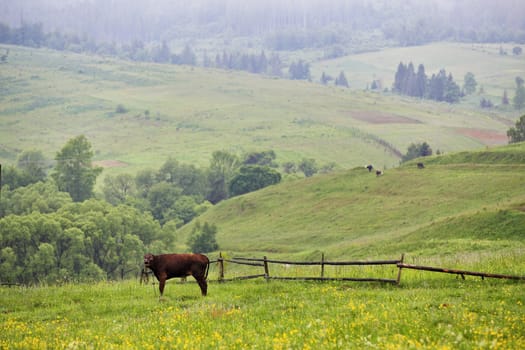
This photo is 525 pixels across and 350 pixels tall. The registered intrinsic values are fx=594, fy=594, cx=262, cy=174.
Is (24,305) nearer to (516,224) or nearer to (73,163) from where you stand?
(516,224)

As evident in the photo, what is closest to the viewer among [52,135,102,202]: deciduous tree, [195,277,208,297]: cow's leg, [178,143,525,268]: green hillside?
[195,277,208,297]: cow's leg

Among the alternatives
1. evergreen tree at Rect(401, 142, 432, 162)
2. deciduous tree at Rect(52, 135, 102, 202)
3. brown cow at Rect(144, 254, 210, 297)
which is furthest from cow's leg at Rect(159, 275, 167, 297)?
evergreen tree at Rect(401, 142, 432, 162)

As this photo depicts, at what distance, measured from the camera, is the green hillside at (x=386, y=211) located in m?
62.2

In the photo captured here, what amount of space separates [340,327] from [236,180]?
14480cm

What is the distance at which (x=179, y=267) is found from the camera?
941 inches

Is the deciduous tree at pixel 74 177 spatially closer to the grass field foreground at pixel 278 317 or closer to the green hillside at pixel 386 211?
the green hillside at pixel 386 211

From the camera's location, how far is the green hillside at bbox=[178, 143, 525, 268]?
204ft

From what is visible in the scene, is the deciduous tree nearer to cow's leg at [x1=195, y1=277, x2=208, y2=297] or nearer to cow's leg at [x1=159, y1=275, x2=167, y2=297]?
cow's leg at [x1=159, y1=275, x2=167, y2=297]

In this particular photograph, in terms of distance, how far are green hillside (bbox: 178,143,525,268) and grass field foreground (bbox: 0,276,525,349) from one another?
32312 millimetres

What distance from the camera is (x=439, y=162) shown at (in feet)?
362

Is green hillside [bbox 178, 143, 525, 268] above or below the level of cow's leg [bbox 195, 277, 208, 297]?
below

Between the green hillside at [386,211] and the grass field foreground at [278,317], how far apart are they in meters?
32.3

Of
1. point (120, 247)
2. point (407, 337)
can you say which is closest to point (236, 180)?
point (120, 247)

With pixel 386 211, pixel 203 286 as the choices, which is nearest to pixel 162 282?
pixel 203 286
